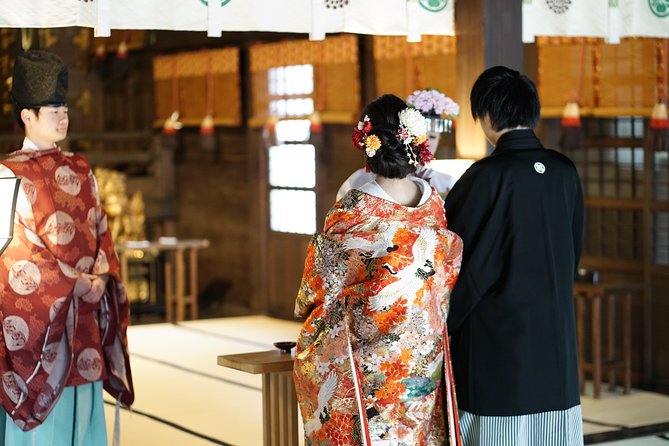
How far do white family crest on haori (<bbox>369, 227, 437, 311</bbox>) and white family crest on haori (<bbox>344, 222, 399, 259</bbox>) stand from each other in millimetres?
47

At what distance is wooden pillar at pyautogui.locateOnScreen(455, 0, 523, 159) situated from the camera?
193 inches

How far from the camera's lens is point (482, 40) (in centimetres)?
489

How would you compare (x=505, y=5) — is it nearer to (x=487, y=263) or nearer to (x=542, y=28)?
(x=542, y=28)

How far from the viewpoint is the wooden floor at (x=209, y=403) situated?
551 centimetres

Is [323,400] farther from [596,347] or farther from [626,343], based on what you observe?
[626,343]

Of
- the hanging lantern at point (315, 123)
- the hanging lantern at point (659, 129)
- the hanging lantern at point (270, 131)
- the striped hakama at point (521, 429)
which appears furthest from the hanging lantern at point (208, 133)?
the striped hakama at point (521, 429)

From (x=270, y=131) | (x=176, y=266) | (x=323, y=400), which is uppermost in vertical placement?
(x=270, y=131)

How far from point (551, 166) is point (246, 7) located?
169 centimetres

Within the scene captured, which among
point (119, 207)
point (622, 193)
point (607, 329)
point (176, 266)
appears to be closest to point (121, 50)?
point (119, 207)

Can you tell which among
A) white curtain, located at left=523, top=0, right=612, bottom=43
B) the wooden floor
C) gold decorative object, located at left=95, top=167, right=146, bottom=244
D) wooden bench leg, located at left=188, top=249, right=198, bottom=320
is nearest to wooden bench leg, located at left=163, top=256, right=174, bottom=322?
wooden bench leg, located at left=188, top=249, right=198, bottom=320

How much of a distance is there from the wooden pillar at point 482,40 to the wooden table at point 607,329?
2032mm

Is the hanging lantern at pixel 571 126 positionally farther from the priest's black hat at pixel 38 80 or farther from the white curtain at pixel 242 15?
the priest's black hat at pixel 38 80

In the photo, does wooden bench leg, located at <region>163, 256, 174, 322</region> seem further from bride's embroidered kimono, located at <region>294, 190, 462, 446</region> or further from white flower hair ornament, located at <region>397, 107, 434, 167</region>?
white flower hair ornament, located at <region>397, 107, 434, 167</region>

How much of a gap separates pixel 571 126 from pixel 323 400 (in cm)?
411
